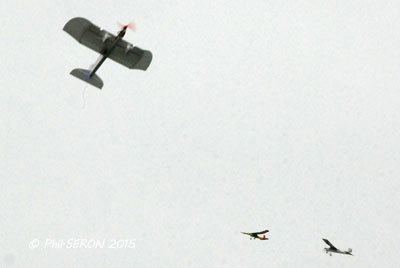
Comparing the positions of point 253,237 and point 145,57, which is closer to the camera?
point 145,57

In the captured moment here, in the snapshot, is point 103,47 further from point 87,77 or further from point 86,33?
point 87,77

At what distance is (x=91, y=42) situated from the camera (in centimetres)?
5641

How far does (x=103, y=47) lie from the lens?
57.3 meters

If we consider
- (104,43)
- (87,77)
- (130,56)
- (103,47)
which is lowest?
(87,77)

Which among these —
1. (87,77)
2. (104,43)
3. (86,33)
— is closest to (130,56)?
(104,43)

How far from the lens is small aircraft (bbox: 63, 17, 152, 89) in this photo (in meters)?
54.7

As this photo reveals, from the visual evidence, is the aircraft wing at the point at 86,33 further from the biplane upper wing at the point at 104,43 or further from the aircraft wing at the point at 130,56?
the aircraft wing at the point at 130,56

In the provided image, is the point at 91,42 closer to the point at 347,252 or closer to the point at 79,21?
the point at 79,21

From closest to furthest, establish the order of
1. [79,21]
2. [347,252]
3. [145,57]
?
[79,21], [145,57], [347,252]

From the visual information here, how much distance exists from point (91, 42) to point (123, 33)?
13.5ft

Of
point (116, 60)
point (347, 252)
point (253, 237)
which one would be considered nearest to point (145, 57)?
point (116, 60)

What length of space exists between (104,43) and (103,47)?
749 mm

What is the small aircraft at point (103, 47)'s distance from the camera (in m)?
54.7

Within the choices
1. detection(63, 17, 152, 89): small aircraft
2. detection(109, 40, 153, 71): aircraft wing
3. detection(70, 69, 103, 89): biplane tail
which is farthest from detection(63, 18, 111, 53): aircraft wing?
detection(70, 69, 103, 89): biplane tail
